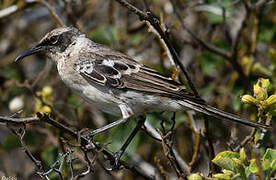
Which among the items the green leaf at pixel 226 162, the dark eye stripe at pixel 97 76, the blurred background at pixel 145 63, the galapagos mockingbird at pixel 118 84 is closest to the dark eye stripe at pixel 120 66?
the galapagos mockingbird at pixel 118 84

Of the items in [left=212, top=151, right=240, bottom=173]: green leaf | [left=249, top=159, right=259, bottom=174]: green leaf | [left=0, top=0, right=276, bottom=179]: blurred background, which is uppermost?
[left=249, top=159, right=259, bottom=174]: green leaf

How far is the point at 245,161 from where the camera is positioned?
2379mm

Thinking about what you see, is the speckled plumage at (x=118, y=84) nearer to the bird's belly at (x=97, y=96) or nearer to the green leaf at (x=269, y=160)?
the bird's belly at (x=97, y=96)

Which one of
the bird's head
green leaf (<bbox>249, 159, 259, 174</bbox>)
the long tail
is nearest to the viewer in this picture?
green leaf (<bbox>249, 159, 259, 174</bbox>)

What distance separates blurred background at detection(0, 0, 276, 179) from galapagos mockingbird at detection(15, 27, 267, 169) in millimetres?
274

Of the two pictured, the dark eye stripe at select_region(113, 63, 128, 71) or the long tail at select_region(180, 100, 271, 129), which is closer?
the long tail at select_region(180, 100, 271, 129)

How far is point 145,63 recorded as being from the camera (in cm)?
502

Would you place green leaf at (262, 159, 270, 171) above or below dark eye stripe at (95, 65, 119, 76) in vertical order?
above

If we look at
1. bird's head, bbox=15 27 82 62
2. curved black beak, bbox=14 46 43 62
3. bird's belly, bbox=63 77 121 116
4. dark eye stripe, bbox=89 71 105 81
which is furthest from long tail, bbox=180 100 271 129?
curved black beak, bbox=14 46 43 62

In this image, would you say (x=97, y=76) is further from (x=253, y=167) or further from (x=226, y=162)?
(x=253, y=167)

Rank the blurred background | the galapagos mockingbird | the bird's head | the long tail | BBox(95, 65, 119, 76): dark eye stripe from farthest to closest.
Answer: the blurred background → the bird's head → BBox(95, 65, 119, 76): dark eye stripe → the galapagos mockingbird → the long tail

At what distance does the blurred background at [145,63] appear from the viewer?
4289 millimetres

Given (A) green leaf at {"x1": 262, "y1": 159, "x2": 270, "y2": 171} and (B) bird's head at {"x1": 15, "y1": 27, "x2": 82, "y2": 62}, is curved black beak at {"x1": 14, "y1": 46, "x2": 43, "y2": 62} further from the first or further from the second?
(A) green leaf at {"x1": 262, "y1": 159, "x2": 270, "y2": 171}

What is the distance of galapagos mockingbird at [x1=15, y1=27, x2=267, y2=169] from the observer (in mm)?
3740
